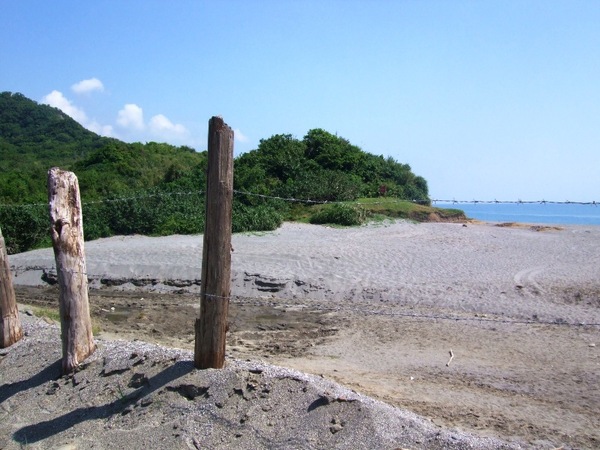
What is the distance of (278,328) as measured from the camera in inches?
391

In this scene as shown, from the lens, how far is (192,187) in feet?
71.5

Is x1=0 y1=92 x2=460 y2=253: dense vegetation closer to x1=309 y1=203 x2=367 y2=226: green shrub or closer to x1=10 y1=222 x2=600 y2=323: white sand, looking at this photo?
x1=309 y1=203 x2=367 y2=226: green shrub

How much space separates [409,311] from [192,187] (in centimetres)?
1232

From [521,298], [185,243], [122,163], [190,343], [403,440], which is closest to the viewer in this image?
[403,440]

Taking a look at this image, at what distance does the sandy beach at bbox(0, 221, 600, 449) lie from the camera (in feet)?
21.0

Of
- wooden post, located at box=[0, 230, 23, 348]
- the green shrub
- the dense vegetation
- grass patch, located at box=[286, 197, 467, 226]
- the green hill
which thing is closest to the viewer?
wooden post, located at box=[0, 230, 23, 348]

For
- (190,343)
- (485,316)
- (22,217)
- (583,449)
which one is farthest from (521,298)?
(22,217)

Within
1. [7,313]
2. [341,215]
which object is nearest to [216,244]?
[7,313]

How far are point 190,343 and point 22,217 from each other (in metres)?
9.87

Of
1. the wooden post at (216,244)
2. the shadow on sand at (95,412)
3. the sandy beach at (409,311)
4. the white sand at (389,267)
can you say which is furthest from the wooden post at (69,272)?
the white sand at (389,267)

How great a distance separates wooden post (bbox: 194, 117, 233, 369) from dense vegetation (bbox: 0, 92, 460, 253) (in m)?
5.50

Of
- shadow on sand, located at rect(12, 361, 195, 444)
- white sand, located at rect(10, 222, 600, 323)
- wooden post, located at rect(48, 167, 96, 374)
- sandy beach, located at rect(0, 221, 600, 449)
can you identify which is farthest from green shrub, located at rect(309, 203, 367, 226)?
shadow on sand, located at rect(12, 361, 195, 444)

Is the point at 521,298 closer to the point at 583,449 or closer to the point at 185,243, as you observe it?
the point at 583,449

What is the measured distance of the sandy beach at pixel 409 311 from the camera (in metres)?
6.39
